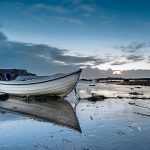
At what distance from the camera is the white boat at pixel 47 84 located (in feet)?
92.1

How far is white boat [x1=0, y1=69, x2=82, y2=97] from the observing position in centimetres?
2808

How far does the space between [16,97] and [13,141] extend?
21241mm

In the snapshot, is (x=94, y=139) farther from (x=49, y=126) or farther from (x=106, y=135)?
(x=49, y=126)

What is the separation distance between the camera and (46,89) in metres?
28.6

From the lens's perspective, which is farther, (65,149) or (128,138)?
(128,138)

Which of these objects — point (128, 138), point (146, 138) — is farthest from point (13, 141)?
point (146, 138)

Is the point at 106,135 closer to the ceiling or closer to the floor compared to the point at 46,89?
closer to the floor

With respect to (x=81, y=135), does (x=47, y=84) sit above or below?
above

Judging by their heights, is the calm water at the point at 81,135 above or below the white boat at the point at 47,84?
below

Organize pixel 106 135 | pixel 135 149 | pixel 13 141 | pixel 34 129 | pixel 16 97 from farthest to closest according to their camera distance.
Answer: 1. pixel 16 97
2. pixel 34 129
3. pixel 106 135
4. pixel 13 141
5. pixel 135 149

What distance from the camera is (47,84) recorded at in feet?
92.2

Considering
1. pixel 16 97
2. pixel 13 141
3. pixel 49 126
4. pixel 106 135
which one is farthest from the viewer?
pixel 16 97

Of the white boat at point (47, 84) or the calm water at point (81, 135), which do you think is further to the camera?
the white boat at point (47, 84)

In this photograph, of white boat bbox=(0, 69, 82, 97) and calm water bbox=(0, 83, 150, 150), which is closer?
calm water bbox=(0, 83, 150, 150)
